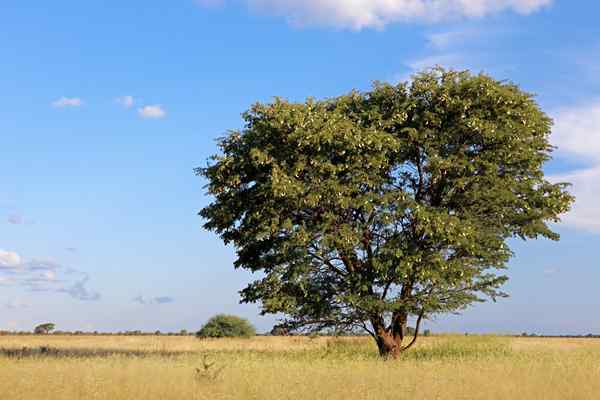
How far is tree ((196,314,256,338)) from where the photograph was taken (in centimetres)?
6312

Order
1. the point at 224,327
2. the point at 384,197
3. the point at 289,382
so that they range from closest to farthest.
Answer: the point at 289,382, the point at 384,197, the point at 224,327

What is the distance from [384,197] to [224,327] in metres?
39.5

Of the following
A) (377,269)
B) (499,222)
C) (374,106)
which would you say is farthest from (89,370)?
(499,222)

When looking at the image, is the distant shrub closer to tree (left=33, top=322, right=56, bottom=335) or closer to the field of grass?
A: the field of grass

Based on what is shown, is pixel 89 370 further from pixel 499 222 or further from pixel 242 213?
pixel 499 222

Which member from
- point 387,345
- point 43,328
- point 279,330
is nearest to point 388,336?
point 387,345

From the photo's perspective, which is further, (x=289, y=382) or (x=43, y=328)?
(x=43, y=328)

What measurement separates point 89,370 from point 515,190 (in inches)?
774

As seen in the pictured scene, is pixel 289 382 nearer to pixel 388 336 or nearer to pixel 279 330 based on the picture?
pixel 279 330

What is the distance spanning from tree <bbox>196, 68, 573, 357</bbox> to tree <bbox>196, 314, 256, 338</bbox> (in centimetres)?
3325

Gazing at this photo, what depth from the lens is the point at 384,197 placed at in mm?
27578

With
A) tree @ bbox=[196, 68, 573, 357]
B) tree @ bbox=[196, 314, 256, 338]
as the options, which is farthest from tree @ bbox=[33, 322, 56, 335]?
tree @ bbox=[196, 68, 573, 357]

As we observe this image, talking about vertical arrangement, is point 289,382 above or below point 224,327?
below

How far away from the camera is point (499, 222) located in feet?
99.6
